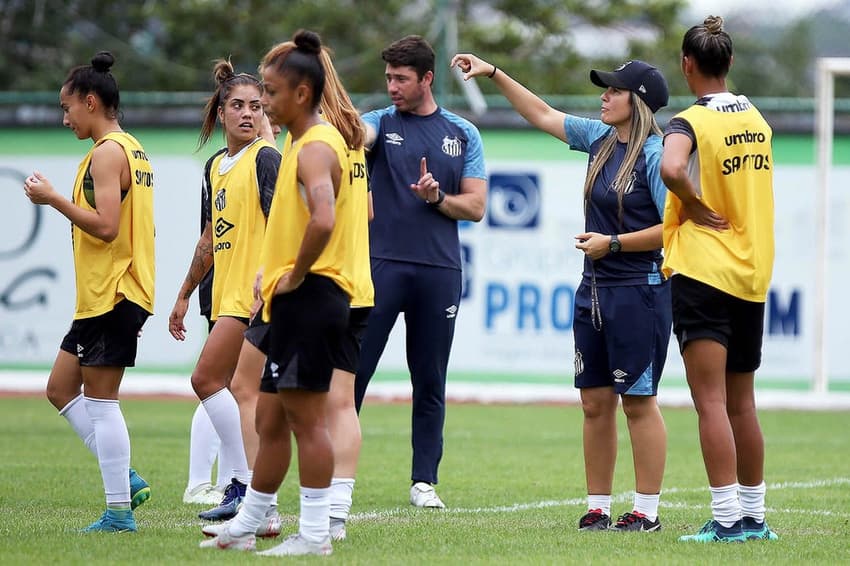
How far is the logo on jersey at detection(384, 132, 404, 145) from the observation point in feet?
26.8

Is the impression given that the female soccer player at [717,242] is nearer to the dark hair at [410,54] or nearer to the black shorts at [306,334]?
the black shorts at [306,334]

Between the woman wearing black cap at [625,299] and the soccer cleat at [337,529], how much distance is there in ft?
4.14

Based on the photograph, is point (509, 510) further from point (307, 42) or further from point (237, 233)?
point (307, 42)

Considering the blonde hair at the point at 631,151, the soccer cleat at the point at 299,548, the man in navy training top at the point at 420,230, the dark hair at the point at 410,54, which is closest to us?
the soccer cleat at the point at 299,548

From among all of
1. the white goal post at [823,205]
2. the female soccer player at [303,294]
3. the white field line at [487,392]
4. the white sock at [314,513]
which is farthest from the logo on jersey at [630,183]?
the white field line at [487,392]

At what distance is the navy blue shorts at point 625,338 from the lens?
6.94 metres

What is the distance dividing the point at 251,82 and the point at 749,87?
31426 mm

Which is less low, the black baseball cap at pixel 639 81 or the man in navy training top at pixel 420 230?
the black baseball cap at pixel 639 81

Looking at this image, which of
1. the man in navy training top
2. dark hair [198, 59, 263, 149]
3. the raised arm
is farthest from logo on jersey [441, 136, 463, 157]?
dark hair [198, 59, 263, 149]

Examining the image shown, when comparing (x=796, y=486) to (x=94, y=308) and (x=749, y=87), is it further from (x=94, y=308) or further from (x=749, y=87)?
(x=749, y=87)

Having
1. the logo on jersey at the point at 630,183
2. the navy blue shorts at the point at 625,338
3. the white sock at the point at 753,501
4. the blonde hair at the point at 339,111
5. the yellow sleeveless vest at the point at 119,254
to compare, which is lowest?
the white sock at the point at 753,501

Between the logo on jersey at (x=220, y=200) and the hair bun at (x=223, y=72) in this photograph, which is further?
the hair bun at (x=223, y=72)

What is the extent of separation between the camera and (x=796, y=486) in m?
8.99

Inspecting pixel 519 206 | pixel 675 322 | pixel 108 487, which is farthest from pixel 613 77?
pixel 519 206
